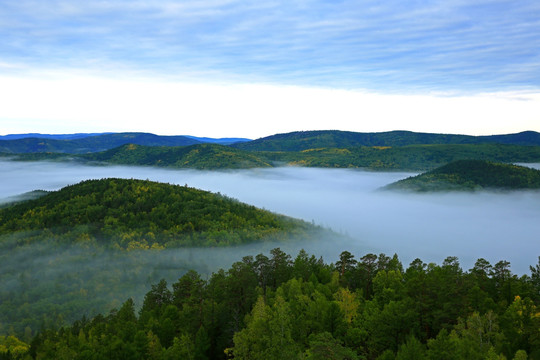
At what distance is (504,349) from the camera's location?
169 ft

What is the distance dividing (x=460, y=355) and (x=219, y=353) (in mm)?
46031

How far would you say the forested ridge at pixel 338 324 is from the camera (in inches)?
1885

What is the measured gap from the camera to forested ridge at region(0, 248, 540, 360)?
47875 mm

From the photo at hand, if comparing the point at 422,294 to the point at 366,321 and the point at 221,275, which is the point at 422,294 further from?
the point at 221,275

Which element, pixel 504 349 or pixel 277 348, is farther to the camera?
pixel 504 349

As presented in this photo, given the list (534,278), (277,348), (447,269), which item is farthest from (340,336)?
(534,278)

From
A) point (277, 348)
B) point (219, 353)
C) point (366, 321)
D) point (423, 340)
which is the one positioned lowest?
point (219, 353)

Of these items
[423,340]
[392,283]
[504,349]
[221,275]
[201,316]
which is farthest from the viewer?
[221,275]

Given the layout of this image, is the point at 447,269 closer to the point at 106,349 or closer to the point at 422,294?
the point at 422,294

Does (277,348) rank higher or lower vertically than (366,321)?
higher

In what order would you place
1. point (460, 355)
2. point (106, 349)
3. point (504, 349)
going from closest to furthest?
point (460, 355), point (504, 349), point (106, 349)

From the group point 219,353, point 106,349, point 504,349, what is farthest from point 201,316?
point 504,349

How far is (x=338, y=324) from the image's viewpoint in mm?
62250

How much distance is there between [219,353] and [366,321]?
30.6 metres
